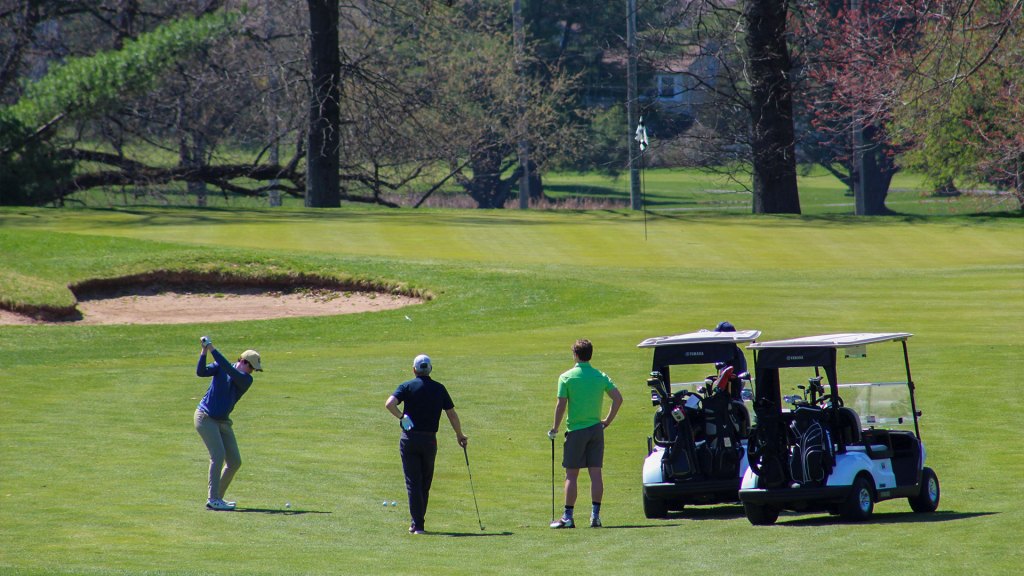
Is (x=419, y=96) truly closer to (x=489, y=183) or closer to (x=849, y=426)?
(x=489, y=183)

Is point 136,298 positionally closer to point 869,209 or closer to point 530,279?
point 530,279

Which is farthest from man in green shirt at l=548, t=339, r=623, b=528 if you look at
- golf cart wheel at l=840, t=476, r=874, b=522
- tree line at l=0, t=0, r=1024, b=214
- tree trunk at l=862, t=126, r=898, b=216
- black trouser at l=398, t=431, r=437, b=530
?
tree trunk at l=862, t=126, r=898, b=216

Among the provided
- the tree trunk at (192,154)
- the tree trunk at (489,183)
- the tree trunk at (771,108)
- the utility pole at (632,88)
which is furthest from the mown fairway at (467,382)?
the tree trunk at (489,183)

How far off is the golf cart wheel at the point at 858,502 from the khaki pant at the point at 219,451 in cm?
572

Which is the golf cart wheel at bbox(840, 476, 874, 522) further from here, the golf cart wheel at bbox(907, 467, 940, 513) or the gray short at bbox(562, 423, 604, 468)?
the gray short at bbox(562, 423, 604, 468)

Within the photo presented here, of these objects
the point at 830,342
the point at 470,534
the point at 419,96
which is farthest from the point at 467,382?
the point at 419,96

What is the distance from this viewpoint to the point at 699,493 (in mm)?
13023

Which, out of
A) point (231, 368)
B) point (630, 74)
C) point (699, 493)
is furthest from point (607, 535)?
point (630, 74)

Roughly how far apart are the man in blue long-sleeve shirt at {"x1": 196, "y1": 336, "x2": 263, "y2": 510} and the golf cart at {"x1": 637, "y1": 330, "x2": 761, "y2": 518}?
3959 millimetres

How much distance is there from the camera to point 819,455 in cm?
1215

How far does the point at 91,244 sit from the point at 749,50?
73.7 feet

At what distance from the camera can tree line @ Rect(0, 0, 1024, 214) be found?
44.9 metres

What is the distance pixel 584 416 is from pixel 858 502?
2.53 metres

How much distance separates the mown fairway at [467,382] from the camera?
439 inches
